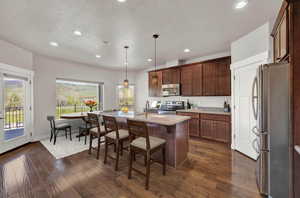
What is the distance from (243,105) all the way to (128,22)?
10.0 ft

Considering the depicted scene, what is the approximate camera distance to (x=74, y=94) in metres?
5.16

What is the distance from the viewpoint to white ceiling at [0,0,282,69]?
1.91m

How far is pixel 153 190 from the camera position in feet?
6.21

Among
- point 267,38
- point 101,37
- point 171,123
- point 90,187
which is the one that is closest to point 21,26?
point 101,37

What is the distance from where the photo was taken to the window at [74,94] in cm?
478

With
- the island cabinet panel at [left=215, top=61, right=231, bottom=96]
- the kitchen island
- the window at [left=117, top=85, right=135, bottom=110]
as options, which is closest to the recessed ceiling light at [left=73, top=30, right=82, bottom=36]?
the kitchen island

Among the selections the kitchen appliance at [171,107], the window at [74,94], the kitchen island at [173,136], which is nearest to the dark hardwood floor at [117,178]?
the kitchen island at [173,136]

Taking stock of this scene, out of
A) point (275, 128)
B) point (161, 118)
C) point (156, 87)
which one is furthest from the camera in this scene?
point (156, 87)

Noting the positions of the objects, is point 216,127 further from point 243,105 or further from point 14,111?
point 14,111

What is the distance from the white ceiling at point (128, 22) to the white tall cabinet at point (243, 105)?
0.70 metres

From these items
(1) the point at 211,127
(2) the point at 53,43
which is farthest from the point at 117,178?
(2) the point at 53,43

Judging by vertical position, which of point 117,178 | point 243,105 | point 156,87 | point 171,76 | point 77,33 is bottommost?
point 117,178

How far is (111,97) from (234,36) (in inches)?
203

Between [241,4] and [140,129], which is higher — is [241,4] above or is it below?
above
